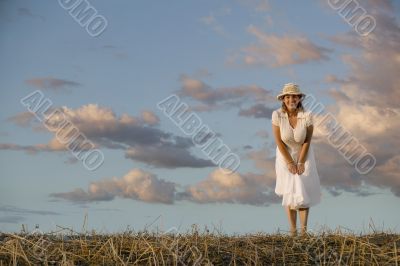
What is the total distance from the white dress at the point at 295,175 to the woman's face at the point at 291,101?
0.51 feet

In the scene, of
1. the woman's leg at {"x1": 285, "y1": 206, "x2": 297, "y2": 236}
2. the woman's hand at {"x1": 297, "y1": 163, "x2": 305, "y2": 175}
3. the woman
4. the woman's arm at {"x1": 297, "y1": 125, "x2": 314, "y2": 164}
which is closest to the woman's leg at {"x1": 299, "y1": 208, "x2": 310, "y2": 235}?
the woman

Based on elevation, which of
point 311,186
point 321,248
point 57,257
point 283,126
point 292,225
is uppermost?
point 283,126

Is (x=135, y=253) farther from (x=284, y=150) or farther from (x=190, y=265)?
(x=284, y=150)

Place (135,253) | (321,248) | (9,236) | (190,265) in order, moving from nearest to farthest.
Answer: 1. (190,265)
2. (135,253)
3. (321,248)
4. (9,236)

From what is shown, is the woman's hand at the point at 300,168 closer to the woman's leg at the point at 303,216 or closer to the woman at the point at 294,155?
the woman at the point at 294,155

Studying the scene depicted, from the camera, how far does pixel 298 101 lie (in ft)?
35.3

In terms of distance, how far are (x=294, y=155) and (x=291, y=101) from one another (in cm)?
96

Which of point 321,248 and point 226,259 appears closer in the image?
point 226,259

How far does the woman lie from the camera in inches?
416

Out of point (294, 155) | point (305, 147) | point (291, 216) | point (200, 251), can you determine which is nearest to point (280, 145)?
point (294, 155)

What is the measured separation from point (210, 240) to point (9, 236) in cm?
256

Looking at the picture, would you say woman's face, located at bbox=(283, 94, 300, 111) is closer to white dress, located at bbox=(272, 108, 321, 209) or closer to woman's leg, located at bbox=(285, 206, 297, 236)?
white dress, located at bbox=(272, 108, 321, 209)

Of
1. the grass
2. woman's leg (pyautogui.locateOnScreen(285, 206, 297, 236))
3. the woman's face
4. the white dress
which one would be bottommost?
the grass

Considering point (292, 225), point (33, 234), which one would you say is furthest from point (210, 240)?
point (292, 225)
